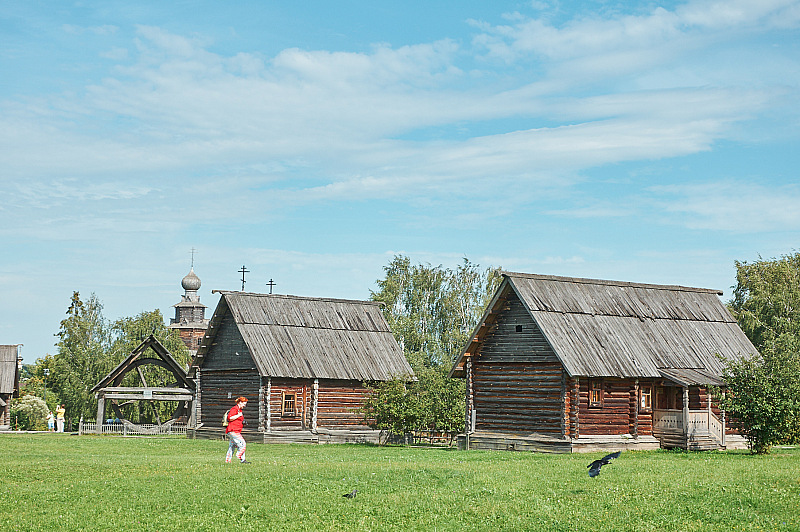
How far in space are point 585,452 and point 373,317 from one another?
17864 millimetres

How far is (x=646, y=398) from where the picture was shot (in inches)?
1494

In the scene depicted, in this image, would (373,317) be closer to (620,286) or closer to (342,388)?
(342,388)

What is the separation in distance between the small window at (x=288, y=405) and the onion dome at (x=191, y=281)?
73446 millimetres

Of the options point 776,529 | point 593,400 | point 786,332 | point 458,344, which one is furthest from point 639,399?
point 458,344

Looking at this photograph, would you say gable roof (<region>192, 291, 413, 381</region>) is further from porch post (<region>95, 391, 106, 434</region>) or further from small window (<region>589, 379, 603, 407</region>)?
small window (<region>589, 379, 603, 407</region>)

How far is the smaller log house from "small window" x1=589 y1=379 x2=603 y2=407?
4511cm

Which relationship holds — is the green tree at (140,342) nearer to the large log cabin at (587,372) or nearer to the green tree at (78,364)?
the green tree at (78,364)

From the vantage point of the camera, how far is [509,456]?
32875 millimetres

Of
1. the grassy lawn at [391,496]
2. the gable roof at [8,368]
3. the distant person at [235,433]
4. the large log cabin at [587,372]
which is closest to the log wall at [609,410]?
the large log cabin at [587,372]

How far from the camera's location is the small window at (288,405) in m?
44.4

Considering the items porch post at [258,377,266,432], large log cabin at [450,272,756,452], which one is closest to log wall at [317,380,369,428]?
porch post at [258,377,266,432]

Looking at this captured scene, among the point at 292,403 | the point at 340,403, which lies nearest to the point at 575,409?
the point at 340,403

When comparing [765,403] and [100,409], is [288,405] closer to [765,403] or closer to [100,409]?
[100,409]

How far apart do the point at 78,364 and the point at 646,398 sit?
4440 cm
